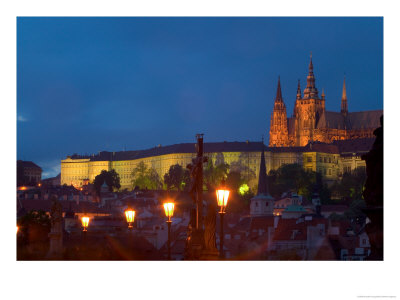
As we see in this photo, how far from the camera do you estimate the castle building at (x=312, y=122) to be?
163125 mm

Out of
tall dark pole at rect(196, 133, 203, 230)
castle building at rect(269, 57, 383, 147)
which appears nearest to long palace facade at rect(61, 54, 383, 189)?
castle building at rect(269, 57, 383, 147)

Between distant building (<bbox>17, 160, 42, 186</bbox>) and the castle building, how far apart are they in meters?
43.5

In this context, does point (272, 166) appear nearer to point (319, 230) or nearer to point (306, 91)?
point (306, 91)

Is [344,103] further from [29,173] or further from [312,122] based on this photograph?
[29,173]

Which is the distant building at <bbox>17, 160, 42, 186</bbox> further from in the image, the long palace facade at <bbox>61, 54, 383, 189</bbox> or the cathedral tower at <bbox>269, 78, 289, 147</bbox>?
the cathedral tower at <bbox>269, 78, 289, 147</bbox>

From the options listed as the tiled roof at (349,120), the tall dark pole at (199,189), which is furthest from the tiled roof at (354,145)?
the tall dark pole at (199,189)

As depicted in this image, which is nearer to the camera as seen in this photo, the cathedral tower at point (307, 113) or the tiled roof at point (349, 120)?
the cathedral tower at point (307, 113)

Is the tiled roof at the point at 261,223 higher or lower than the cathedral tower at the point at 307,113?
lower

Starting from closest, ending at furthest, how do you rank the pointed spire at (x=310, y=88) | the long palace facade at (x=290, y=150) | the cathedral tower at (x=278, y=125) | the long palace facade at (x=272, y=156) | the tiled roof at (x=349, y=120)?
1. the long palace facade at (x=272, y=156)
2. the long palace facade at (x=290, y=150)
3. the cathedral tower at (x=278, y=125)
4. the pointed spire at (x=310, y=88)
5. the tiled roof at (x=349, y=120)

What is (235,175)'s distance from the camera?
12694 centimetres

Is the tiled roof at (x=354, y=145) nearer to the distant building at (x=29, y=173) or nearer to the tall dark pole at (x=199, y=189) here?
the distant building at (x=29, y=173)

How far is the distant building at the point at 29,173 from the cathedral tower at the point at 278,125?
43.0 metres
